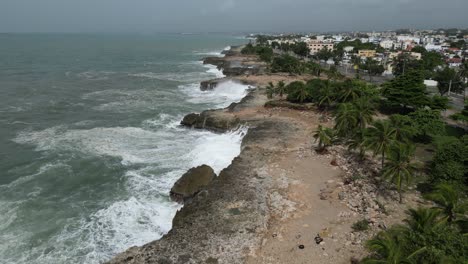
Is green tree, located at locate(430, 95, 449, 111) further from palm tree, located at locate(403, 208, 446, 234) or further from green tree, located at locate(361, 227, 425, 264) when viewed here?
green tree, located at locate(361, 227, 425, 264)

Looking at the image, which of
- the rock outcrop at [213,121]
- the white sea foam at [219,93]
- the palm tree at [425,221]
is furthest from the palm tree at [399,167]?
the white sea foam at [219,93]

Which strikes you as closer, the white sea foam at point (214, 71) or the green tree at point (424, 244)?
the green tree at point (424, 244)

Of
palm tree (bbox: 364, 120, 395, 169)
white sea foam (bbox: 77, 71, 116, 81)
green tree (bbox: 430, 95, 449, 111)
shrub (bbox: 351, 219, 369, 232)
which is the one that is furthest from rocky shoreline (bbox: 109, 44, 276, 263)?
white sea foam (bbox: 77, 71, 116, 81)

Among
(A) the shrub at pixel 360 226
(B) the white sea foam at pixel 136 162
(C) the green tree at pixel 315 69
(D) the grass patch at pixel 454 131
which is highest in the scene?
(C) the green tree at pixel 315 69

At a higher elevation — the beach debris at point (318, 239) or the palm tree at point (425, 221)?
the palm tree at point (425, 221)

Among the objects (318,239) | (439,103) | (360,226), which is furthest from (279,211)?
(439,103)

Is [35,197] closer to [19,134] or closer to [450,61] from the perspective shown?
[19,134]

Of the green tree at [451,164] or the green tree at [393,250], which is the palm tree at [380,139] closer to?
the green tree at [451,164]
